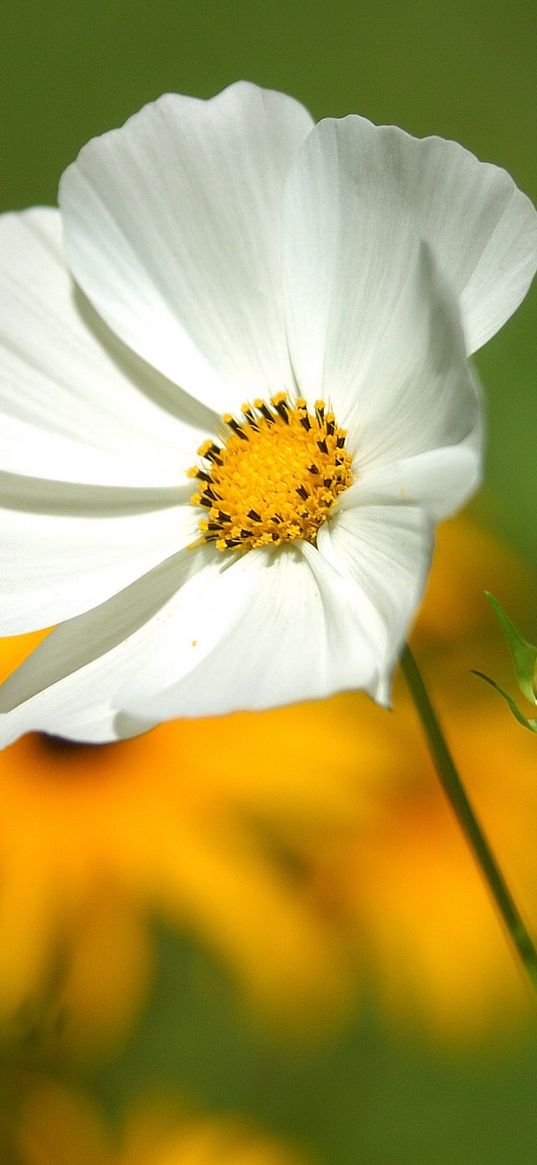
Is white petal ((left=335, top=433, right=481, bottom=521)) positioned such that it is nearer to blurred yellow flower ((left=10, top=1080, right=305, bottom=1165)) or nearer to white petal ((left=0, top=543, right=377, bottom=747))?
white petal ((left=0, top=543, right=377, bottom=747))

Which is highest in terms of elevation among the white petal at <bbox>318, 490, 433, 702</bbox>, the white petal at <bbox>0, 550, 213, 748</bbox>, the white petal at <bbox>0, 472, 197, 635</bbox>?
the white petal at <bbox>0, 472, 197, 635</bbox>

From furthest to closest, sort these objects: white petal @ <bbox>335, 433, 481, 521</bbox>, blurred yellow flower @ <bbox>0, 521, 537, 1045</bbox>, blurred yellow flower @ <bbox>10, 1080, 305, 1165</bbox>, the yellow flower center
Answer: blurred yellow flower @ <bbox>0, 521, 537, 1045</bbox>, blurred yellow flower @ <bbox>10, 1080, 305, 1165</bbox>, the yellow flower center, white petal @ <bbox>335, 433, 481, 521</bbox>

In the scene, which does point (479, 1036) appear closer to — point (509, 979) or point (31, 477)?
point (509, 979)

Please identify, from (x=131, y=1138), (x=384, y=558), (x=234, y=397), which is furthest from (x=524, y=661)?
(x=131, y=1138)

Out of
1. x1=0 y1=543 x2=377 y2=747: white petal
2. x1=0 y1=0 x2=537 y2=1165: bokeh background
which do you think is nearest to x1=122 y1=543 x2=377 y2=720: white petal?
x1=0 y1=543 x2=377 y2=747: white petal

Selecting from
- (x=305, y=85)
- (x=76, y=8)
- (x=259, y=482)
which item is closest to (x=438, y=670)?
(x=259, y=482)

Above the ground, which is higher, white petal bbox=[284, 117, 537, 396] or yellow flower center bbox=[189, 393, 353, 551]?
white petal bbox=[284, 117, 537, 396]

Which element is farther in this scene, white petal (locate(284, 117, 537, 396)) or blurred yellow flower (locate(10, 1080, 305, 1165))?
blurred yellow flower (locate(10, 1080, 305, 1165))

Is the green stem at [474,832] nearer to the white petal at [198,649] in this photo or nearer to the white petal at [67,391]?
the white petal at [198,649]
